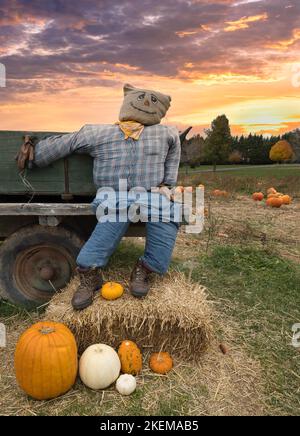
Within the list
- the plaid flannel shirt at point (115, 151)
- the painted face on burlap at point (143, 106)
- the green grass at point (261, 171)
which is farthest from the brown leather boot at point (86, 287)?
the green grass at point (261, 171)

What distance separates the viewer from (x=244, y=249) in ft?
21.0

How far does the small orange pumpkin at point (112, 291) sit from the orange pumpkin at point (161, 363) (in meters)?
0.57

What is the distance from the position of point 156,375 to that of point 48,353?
851 mm

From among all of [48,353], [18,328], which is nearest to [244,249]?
[18,328]

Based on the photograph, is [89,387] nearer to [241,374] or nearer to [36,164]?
[241,374]

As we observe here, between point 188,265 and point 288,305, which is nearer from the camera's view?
point 288,305

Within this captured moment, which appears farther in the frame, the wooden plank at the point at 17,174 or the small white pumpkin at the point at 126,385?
the wooden plank at the point at 17,174

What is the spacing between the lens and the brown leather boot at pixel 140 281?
347 cm

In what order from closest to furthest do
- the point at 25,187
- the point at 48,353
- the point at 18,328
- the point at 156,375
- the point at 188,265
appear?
the point at 48,353 → the point at 156,375 → the point at 18,328 → the point at 25,187 → the point at 188,265

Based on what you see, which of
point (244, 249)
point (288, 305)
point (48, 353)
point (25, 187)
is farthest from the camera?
point (244, 249)

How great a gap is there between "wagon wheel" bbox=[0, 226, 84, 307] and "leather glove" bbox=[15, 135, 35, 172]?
0.63 metres

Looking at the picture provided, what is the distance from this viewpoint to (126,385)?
294 cm

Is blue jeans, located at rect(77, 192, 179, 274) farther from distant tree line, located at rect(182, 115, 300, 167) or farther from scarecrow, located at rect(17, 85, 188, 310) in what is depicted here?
distant tree line, located at rect(182, 115, 300, 167)

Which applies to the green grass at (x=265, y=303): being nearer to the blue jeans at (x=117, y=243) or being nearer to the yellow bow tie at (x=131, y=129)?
the blue jeans at (x=117, y=243)
